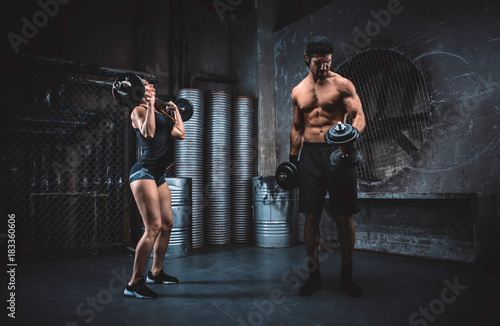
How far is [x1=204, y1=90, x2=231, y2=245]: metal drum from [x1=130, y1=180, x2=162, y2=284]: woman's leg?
2.30m

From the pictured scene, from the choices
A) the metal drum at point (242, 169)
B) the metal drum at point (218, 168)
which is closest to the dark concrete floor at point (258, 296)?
the metal drum at point (218, 168)

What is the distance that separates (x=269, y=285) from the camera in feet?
8.96

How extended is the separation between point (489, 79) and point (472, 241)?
5.26ft

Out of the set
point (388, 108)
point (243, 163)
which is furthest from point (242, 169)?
point (388, 108)

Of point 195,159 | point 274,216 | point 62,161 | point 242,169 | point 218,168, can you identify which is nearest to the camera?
point 62,161

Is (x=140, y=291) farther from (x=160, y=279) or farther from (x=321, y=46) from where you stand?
(x=321, y=46)

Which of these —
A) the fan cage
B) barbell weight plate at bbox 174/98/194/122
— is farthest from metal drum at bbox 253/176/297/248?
barbell weight plate at bbox 174/98/194/122

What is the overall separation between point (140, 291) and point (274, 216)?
7.86 ft

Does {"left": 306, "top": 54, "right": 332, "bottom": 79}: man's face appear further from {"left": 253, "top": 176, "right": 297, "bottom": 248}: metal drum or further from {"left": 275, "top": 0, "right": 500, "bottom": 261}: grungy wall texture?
{"left": 253, "top": 176, "right": 297, "bottom": 248}: metal drum

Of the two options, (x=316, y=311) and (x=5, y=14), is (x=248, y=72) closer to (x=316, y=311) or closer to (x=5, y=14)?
(x=5, y=14)

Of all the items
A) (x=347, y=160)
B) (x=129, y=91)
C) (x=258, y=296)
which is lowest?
(x=258, y=296)

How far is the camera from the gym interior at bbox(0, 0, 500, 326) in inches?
96.6

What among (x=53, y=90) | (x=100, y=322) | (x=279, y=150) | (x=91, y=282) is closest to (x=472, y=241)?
(x=279, y=150)

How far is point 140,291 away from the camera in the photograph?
8.06ft
